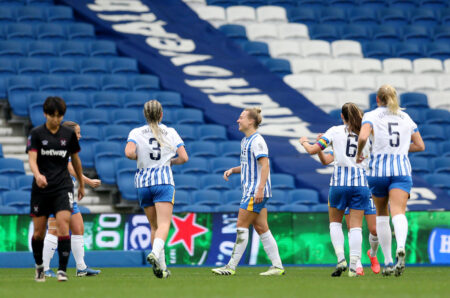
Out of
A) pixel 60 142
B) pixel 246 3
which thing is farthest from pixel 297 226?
pixel 246 3

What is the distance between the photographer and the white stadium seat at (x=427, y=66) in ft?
64.9

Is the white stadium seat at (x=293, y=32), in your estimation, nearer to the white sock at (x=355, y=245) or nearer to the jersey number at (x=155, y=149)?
the white sock at (x=355, y=245)

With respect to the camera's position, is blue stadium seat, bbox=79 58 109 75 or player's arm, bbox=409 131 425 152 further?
blue stadium seat, bbox=79 58 109 75

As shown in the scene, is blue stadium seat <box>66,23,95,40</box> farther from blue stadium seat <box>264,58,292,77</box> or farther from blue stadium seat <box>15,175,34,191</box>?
blue stadium seat <box>15,175,34,191</box>

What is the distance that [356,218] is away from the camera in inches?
335

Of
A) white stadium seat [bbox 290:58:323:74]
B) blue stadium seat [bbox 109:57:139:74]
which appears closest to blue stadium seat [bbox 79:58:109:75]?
blue stadium seat [bbox 109:57:139:74]

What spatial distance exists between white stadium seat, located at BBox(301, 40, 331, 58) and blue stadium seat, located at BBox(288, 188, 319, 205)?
18.1 feet

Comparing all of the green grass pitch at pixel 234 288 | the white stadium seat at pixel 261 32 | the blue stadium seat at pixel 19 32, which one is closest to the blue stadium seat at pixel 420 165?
the white stadium seat at pixel 261 32

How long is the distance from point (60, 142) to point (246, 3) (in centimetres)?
1412

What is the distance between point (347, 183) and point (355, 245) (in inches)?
25.4

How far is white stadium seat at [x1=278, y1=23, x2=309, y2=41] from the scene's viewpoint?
20109mm

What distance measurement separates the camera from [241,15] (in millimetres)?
20312

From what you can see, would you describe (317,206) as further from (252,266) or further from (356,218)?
(356,218)

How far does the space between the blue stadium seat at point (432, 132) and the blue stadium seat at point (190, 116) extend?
186 inches
